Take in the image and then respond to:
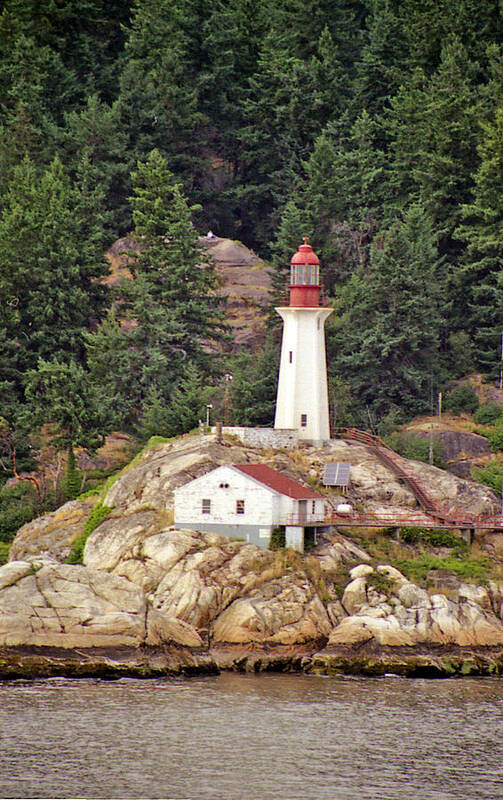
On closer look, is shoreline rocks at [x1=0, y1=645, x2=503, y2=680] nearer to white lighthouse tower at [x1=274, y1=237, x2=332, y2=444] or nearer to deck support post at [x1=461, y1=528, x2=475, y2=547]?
deck support post at [x1=461, y1=528, x2=475, y2=547]

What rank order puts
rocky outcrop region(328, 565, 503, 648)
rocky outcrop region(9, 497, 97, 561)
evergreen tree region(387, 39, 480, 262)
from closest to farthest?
rocky outcrop region(328, 565, 503, 648) → rocky outcrop region(9, 497, 97, 561) → evergreen tree region(387, 39, 480, 262)

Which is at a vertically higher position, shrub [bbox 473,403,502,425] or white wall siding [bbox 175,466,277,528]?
shrub [bbox 473,403,502,425]

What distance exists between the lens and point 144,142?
123188 millimetres

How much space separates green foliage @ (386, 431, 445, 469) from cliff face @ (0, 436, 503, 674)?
1514 centimetres

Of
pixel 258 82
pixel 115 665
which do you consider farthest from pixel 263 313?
pixel 115 665

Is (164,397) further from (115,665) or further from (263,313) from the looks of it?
(115,665)

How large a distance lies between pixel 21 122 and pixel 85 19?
487 inches

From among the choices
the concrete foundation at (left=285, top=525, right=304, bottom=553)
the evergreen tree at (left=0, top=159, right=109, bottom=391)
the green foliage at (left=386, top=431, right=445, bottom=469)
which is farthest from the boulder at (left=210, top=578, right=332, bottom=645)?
the evergreen tree at (left=0, top=159, right=109, bottom=391)

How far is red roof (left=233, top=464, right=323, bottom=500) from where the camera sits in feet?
264

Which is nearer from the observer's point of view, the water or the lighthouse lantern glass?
the water

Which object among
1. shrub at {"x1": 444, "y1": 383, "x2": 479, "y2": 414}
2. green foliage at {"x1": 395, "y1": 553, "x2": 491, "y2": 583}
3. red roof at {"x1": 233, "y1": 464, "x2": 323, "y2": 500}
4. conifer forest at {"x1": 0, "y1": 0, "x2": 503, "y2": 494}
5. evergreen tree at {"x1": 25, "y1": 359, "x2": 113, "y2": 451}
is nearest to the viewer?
green foliage at {"x1": 395, "y1": 553, "x2": 491, "y2": 583}

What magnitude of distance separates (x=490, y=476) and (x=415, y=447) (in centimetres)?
614

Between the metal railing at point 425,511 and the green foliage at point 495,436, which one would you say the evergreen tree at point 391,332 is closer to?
the green foliage at point 495,436

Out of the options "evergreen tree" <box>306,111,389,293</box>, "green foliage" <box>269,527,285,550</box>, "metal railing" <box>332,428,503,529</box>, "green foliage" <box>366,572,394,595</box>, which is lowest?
"green foliage" <box>366,572,394,595</box>
